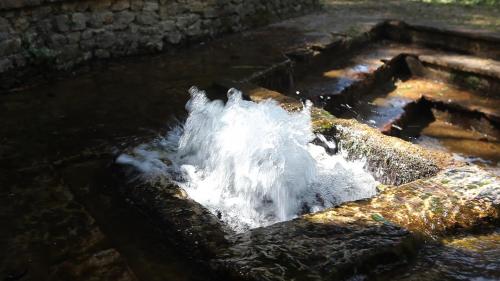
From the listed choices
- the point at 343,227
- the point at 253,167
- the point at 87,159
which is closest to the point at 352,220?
the point at 343,227

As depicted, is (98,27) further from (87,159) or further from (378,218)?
(378,218)

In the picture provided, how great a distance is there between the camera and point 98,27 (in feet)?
15.9

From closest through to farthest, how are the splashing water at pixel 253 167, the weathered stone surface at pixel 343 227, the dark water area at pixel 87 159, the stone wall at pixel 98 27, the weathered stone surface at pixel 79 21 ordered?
the weathered stone surface at pixel 343 227
the dark water area at pixel 87 159
the splashing water at pixel 253 167
the stone wall at pixel 98 27
the weathered stone surface at pixel 79 21

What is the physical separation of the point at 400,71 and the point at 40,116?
15.2 ft

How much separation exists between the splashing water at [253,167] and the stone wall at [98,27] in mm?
1949

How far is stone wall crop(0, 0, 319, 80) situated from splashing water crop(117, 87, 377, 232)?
195 centimetres

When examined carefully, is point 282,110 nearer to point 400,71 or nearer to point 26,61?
point 26,61

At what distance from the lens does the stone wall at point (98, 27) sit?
426 cm

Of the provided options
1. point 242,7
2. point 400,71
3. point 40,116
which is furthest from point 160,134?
point 400,71

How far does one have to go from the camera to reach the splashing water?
2861 millimetres

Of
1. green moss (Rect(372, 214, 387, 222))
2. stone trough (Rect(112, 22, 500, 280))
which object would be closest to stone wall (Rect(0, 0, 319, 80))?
stone trough (Rect(112, 22, 500, 280))

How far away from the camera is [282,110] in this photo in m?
3.54

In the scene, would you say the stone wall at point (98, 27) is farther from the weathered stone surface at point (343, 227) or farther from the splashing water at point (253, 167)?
the weathered stone surface at point (343, 227)

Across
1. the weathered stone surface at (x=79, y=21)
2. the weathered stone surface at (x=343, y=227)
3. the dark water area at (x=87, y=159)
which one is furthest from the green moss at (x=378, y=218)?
the weathered stone surface at (x=79, y=21)
